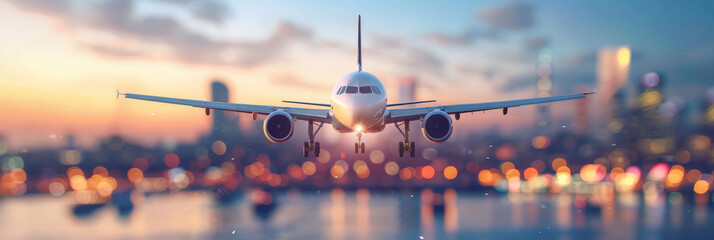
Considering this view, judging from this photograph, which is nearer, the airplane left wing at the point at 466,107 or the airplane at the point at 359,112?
the airplane at the point at 359,112

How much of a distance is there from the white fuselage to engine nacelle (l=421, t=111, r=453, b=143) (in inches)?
111

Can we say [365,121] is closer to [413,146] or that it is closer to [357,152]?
[357,152]

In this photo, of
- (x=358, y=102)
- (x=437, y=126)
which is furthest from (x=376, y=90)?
(x=437, y=126)

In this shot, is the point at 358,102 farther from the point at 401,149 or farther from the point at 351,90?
the point at 401,149

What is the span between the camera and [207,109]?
3262 cm

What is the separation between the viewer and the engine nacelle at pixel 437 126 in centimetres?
2889

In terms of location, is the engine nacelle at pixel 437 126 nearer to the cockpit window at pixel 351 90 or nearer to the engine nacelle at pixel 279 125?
the cockpit window at pixel 351 90

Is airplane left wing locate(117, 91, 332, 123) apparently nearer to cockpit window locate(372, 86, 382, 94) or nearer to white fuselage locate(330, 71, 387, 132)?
white fuselage locate(330, 71, 387, 132)

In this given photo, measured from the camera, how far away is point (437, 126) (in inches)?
1154

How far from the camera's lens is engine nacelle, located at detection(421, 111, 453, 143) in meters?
28.9

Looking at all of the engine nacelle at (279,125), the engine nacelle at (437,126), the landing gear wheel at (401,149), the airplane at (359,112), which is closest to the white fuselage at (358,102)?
the airplane at (359,112)

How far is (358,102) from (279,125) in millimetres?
5960

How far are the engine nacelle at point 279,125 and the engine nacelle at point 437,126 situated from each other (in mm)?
8447

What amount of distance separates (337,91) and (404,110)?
5069 mm
